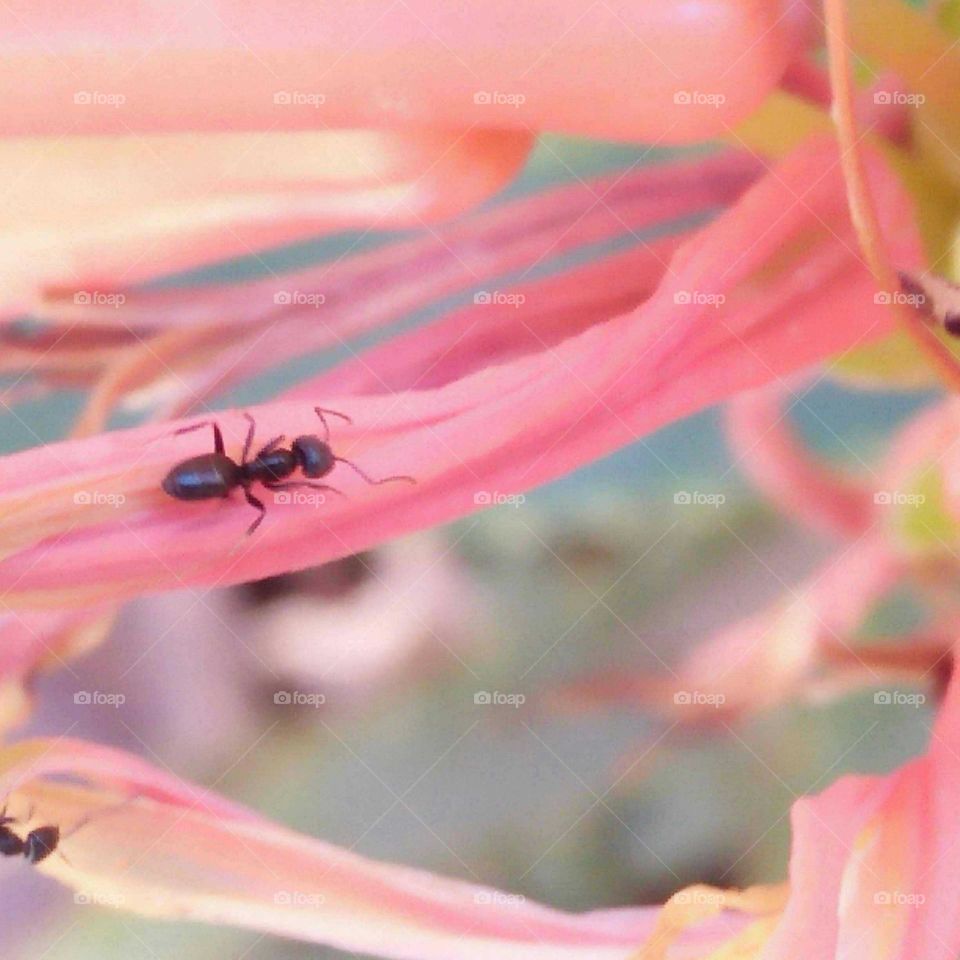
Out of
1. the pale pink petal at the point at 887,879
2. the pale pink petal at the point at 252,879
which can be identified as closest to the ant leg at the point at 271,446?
the pale pink petal at the point at 252,879

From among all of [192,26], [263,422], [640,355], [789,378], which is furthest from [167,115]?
[789,378]

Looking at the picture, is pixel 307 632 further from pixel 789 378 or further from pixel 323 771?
pixel 789 378

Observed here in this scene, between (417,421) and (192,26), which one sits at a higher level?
(192,26)

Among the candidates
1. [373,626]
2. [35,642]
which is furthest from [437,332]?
[35,642]

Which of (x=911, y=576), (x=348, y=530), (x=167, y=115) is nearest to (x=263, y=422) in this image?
(x=348, y=530)

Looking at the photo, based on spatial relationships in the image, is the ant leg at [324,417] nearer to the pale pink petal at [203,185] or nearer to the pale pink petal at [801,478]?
the pale pink petal at [203,185]

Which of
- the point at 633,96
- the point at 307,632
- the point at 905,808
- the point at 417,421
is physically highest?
the point at 633,96

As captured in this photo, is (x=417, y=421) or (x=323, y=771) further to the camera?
(x=323, y=771)
